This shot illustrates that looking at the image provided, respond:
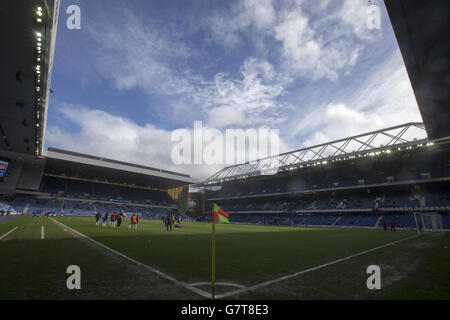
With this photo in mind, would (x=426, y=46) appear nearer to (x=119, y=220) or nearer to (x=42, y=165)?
(x=119, y=220)

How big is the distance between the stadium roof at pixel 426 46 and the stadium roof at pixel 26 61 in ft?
61.8

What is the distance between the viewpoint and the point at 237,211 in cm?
7438

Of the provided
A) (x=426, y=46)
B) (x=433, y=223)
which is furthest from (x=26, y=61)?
(x=433, y=223)

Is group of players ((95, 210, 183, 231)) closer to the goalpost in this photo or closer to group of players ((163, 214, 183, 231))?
group of players ((163, 214, 183, 231))

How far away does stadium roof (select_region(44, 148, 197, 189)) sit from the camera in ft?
182

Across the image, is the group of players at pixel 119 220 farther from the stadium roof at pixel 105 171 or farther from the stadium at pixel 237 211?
the stadium roof at pixel 105 171

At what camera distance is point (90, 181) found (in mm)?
74438

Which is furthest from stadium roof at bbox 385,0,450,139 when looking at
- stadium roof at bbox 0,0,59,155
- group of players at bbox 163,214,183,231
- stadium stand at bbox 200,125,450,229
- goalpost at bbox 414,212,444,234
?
stadium stand at bbox 200,125,450,229

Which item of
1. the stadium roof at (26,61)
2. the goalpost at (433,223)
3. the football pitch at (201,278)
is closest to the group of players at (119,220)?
the stadium roof at (26,61)

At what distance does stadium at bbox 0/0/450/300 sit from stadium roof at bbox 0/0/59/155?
0.11 m
